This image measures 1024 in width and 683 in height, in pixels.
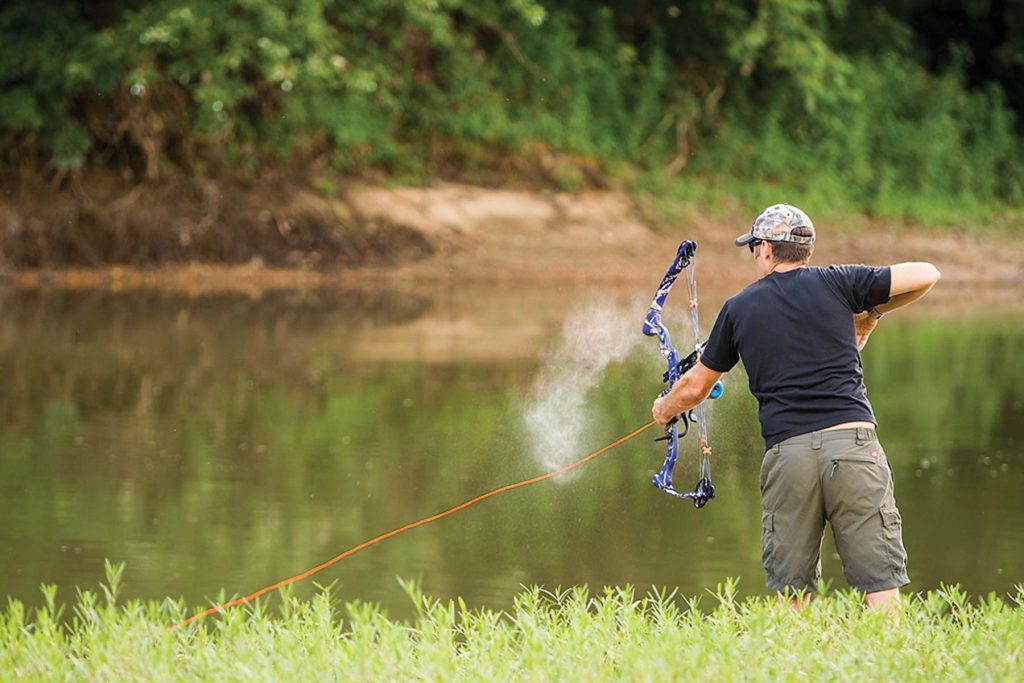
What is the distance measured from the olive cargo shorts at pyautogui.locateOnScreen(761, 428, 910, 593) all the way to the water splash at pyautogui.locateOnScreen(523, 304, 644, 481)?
160 inches

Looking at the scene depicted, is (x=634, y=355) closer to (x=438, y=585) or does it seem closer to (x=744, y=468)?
(x=744, y=468)

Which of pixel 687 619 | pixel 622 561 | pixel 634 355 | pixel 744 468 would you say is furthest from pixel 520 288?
pixel 687 619

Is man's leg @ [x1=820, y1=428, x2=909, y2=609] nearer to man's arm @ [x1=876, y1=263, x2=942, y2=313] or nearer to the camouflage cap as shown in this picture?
man's arm @ [x1=876, y1=263, x2=942, y2=313]

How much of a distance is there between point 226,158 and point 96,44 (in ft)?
8.36

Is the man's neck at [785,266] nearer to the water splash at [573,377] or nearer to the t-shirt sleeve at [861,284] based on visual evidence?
the t-shirt sleeve at [861,284]

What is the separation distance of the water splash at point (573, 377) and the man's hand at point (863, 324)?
385 centimetres

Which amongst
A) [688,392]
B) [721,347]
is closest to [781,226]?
[721,347]

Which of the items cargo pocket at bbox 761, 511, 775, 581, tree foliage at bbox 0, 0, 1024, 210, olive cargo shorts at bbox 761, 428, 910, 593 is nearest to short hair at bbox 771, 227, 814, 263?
olive cargo shorts at bbox 761, 428, 910, 593

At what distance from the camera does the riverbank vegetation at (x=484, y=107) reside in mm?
20344

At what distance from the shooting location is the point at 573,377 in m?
14.4

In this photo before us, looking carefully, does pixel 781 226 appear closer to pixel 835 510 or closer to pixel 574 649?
pixel 835 510

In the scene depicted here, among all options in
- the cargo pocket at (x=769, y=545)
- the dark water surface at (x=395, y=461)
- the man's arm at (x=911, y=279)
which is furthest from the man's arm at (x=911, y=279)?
the dark water surface at (x=395, y=461)

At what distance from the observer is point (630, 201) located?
23.3 metres

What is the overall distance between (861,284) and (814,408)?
49 cm
